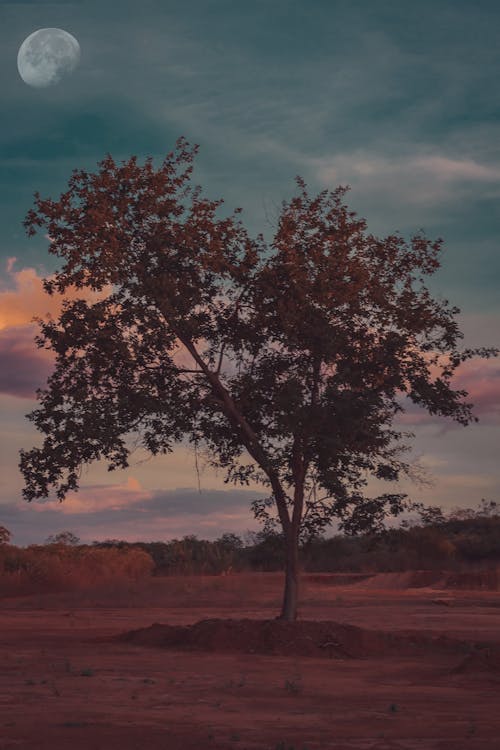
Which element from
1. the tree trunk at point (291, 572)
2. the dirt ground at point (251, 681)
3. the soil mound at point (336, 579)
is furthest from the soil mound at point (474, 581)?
the tree trunk at point (291, 572)

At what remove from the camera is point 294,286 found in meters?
23.0

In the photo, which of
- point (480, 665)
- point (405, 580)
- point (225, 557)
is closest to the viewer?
point (480, 665)

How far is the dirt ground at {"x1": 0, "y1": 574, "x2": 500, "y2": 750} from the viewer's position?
39.1 feet

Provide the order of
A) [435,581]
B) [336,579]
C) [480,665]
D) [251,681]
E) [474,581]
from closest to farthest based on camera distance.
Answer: [251,681]
[480,665]
[474,581]
[435,581]
[336,579]

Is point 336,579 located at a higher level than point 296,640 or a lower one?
higher

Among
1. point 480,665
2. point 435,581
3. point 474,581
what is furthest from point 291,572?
point 435,581

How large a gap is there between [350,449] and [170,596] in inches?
857

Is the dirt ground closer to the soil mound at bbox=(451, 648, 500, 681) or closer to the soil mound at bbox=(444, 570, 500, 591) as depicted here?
the soil mound at bbox=(451, 648, 500, 681)

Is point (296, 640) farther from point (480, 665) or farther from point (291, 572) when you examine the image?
point (480, 665)

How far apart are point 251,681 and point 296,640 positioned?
479cm

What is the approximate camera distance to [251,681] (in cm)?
1722

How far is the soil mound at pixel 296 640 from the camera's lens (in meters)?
21.8

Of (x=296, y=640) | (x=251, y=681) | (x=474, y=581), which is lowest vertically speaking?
(x=251, y=681)

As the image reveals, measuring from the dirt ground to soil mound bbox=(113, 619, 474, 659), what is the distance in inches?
1.3
